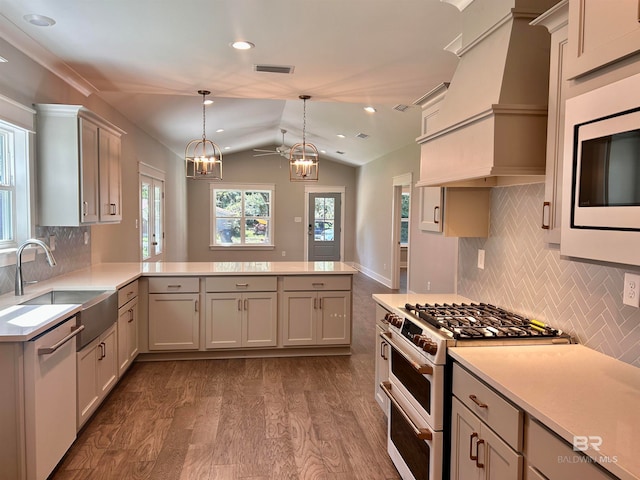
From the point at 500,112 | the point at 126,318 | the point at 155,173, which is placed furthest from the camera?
the point at 155,173

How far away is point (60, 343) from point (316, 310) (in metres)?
2.42

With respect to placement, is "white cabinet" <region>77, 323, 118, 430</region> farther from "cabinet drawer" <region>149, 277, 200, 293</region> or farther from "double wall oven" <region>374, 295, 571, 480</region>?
"double wall oven" <region>374, 295, 571, 480</region>

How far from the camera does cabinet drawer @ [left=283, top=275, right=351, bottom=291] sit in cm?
424

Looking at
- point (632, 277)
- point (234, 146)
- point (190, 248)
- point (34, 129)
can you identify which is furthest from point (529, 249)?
point (190, 248)

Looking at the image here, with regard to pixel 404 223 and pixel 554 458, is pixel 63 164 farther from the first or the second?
pixel 404 223

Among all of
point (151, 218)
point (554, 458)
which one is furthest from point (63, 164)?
point (151, 218)

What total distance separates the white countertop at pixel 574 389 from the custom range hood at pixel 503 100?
2.45 ft

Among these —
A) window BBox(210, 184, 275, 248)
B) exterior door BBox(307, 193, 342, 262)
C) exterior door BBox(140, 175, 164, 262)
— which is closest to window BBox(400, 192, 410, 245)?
exterior door BBox(307, 193, 342, 262)

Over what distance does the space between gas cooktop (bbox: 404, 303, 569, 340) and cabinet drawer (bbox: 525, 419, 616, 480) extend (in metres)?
0.59

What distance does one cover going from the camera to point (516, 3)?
1973 millimetres

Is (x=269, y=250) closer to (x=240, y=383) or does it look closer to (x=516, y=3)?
(x=240, y=383)

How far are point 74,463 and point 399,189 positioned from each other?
22.0ft

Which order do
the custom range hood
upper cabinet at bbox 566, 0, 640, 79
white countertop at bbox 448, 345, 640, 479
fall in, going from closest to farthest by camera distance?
white countertop at bbox 448, 345, 640, 479 → upper cabinet at bbox 566, 0, 640, 79 → the custom range hood

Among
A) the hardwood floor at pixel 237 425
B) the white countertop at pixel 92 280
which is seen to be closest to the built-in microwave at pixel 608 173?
the hardwood floor at pixel 237 425
